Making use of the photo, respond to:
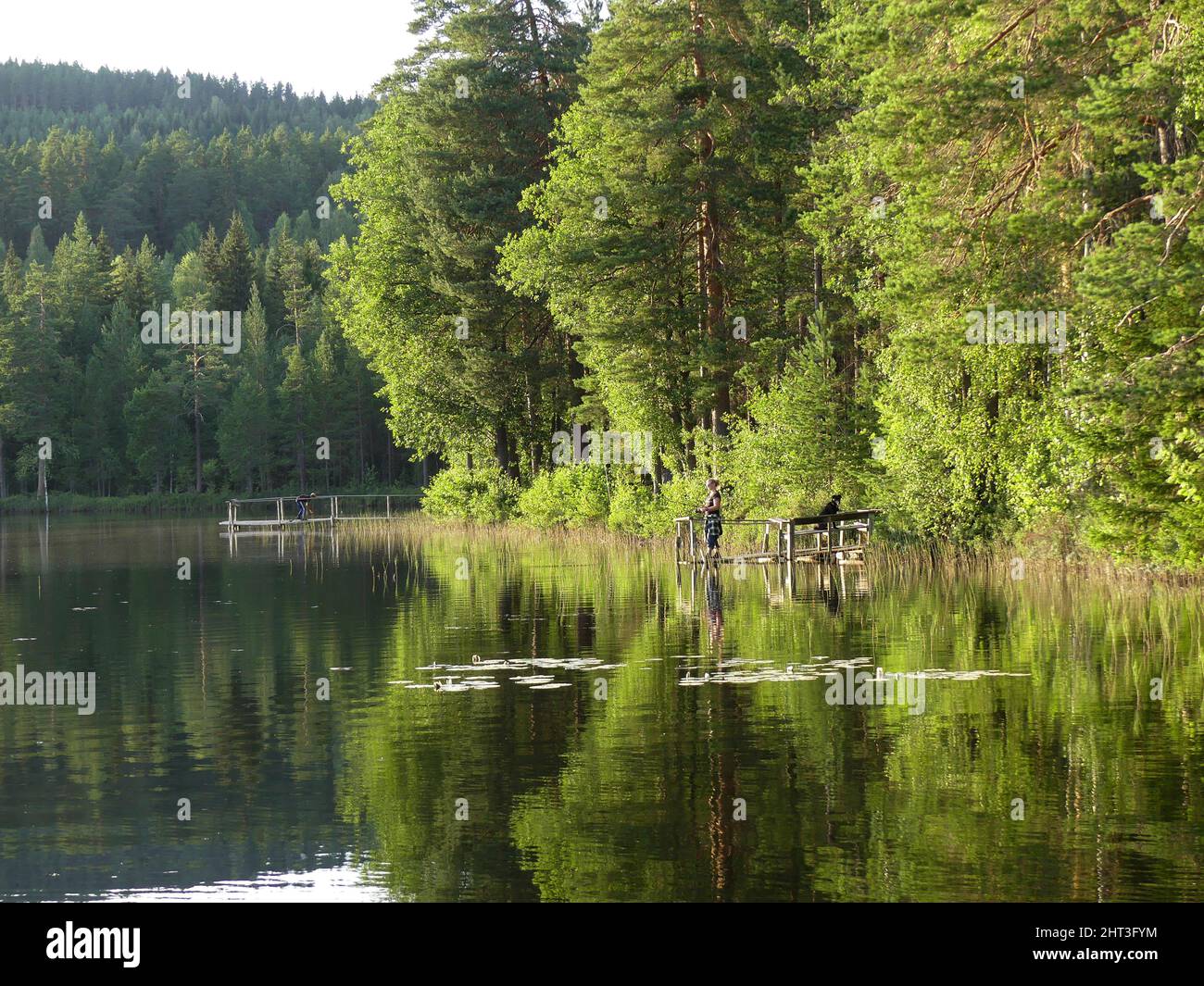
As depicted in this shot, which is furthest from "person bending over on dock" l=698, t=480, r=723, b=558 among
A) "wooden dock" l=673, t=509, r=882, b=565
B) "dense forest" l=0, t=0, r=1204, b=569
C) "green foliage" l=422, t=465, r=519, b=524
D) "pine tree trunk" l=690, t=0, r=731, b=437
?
"green foliage" l=422, t=465, r=519, b=524

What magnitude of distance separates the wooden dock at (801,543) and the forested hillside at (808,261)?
931mm

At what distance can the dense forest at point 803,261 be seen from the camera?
24.5 metres

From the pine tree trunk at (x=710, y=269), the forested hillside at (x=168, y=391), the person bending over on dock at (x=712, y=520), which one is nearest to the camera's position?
the person bending over on dock at (x=712, y=520)

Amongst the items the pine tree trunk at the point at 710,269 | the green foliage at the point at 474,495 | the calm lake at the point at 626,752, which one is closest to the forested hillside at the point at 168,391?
the green foliage at the point at 474,495

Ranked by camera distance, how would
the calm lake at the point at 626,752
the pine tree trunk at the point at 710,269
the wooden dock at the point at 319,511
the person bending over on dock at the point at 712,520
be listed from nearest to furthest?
the calm lake at the point at 626,752 → the person bending over on dock at the point at 712,520 → the pine tree trunk at the point at 710,269 → the wooden dock at the point at 319,511

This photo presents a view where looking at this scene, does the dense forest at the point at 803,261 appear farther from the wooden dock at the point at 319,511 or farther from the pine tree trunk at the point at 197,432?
the pine tree trunk at the point at 197,432

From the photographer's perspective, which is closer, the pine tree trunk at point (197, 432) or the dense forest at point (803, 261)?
the dense forest at point (803, 261)

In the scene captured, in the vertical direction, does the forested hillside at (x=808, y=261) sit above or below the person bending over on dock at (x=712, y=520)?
above

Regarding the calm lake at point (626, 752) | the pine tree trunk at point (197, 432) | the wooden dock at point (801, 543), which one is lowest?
the calm lake at point (626, 752)

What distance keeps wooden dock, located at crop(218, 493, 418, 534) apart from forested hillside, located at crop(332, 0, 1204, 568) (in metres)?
7.04

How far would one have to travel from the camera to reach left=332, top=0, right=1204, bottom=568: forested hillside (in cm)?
2445

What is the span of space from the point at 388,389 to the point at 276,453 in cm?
6349

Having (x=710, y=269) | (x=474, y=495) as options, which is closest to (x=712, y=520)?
(x=710, y=269)

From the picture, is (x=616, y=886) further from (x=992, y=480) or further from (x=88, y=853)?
(x=992, y=480)
